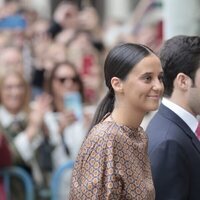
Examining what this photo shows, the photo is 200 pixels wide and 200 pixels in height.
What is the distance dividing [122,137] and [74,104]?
4.61 metres

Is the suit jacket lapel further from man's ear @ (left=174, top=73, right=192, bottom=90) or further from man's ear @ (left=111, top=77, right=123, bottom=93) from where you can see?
man's ear @ (left=111, top=77, right=123, bottom=93)

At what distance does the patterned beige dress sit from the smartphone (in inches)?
176

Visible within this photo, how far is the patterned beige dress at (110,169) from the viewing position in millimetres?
4160

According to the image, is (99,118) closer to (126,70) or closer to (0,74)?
(126,70)

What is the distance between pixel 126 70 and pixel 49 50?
823 cm

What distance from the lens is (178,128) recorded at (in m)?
4.70

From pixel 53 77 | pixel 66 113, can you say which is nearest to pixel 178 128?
pixel 66 113

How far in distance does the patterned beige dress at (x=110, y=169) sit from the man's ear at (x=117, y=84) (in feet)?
0.53

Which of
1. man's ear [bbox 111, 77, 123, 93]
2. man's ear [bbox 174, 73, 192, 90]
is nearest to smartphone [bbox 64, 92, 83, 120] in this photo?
man's ear [bbox 174, 73, 192, 90]

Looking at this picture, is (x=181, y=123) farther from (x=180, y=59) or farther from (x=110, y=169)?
(x=110, y=169)

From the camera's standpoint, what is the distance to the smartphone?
874 cm

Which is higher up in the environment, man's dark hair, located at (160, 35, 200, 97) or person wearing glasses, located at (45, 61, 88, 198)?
man's dark hair, located at (160, 35, 200, 97)

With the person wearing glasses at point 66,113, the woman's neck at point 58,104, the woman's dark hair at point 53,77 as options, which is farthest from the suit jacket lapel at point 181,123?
the woman's dark hair at point 53,77

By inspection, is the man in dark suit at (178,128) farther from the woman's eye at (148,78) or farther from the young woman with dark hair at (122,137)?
the woman's eye at (148,78)
